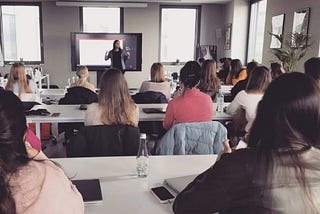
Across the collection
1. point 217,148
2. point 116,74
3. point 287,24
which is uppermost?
point 287,24

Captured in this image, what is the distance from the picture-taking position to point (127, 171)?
5.58ft

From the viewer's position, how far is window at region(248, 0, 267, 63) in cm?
750

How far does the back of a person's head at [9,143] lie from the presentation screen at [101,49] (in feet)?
24.6

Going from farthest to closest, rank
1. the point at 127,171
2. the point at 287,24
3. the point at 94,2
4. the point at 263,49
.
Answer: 1. the point at 94,2
2. the point at 263,49
3. the point at 287,24
4. the point at 127,171

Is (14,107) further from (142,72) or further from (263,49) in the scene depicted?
(142,72)

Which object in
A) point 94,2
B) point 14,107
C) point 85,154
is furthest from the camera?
point 94,2

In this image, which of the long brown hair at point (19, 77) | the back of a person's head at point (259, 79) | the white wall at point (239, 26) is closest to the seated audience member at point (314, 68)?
the back of a person's head at point (259, 79)

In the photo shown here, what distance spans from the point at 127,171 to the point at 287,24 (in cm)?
523

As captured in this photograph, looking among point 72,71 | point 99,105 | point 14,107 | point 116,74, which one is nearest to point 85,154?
point 99,105

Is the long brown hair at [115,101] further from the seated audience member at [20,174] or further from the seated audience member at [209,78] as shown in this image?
the seated audience member at [209,78]

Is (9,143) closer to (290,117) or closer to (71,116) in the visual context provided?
(290,117)

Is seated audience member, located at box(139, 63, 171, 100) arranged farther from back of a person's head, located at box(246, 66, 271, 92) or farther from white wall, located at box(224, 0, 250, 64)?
white wall, located at box(224, 0, 250, 64)

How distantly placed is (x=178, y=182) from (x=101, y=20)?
8.02 m

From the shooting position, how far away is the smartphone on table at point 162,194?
4.59ft
